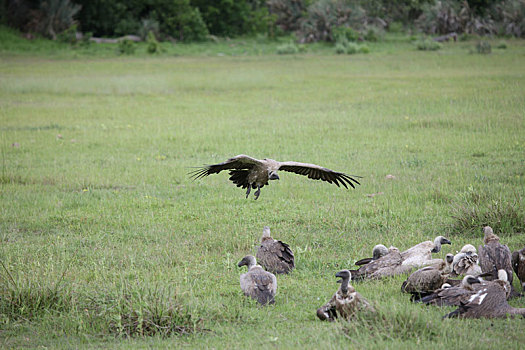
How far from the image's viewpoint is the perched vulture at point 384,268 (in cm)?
655

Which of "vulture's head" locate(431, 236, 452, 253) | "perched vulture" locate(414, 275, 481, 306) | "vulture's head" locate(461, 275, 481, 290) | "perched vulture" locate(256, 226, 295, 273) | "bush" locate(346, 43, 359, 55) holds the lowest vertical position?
"bush" locate(346, 43, 359, 55)

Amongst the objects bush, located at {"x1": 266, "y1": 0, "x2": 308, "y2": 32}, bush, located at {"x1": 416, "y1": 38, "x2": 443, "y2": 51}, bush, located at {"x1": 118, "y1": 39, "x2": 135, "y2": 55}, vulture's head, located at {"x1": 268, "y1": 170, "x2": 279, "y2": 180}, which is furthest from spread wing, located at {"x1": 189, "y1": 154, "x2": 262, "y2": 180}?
bush, located at {"x1": 266, "y1": 0, "x2": 308, "y2": 32}

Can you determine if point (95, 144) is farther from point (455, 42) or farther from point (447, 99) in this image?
point (455, 42)

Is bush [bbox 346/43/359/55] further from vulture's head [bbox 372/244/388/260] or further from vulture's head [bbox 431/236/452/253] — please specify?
vulture's head [bbox 372/244/388/260]

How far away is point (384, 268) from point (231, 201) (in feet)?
13.4

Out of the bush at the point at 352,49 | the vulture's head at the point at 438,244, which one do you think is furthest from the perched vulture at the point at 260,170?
the bush at the point at 352,49

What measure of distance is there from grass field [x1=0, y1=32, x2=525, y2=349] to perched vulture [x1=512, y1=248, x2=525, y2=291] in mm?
498

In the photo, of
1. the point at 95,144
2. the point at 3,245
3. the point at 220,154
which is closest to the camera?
the point at 3,245

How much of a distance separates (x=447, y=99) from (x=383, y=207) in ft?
35.2

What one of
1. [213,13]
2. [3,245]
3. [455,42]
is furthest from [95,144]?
[213,13]

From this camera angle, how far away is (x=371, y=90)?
2177 centimetres

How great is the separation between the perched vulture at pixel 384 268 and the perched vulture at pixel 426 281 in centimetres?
51

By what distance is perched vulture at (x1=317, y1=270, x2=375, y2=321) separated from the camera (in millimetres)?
5266

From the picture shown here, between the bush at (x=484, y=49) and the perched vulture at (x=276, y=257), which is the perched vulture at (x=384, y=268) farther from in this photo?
the bush at (x=484, y=49)
